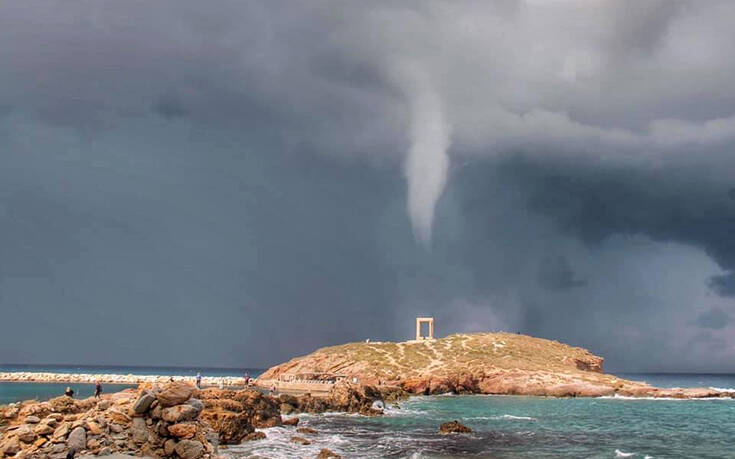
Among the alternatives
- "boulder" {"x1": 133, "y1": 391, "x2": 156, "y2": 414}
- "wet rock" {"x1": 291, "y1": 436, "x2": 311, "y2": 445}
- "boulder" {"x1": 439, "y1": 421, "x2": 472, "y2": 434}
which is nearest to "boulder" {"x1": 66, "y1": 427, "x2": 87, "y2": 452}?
"boulder" {"x1": 133, "y1": 391, "x2": 156, "y2": 414}

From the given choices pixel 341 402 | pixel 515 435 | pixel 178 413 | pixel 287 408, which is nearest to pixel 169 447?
Answer: pixel 178 413

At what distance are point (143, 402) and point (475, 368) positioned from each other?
111m

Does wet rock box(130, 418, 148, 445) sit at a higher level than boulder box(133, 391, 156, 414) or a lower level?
lower

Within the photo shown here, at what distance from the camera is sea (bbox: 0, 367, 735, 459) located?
40.4 metres

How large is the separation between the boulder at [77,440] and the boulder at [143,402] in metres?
2.35

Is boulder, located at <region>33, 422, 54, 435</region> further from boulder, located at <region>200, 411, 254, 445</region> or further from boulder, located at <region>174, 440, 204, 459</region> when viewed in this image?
boulder, located at <region>200, 411, 254, 445</region>

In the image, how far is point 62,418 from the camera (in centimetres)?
2394

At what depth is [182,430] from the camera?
75.8 feet

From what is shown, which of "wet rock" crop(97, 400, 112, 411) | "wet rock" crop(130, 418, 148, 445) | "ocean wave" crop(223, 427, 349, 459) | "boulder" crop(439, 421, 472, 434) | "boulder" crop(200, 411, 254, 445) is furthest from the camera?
"boulder" crop(439, 421, 472, 434)

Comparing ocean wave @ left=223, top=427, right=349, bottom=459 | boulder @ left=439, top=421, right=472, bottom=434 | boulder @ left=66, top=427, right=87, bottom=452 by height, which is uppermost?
boulder @ left=66, top=427, right=87, bottom=452

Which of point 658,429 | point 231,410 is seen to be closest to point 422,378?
point 658,429

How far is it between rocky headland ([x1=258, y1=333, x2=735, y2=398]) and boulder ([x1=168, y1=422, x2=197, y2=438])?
278 ft

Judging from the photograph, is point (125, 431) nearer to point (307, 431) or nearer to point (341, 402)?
point (307, 431)

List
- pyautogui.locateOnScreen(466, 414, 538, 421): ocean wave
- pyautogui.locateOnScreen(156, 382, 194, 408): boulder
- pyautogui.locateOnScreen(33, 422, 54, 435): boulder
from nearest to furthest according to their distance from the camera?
pyautogui.locateOnScreen(33, 422, 54, 435): boulder → pyautogui.locateOnScreen(156, 382, 194, 408): boulder → pyautogui.locateOnScreen(466, 414, 538, 421): ocean wave
